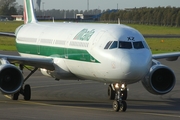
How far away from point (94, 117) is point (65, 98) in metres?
6.57

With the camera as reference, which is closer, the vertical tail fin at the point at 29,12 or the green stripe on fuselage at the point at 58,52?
the green stripe on fuselage at the point at 58,52

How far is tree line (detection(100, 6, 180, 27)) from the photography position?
158625mm

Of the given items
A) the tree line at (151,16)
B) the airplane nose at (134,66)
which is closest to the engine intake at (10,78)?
the airplane nose at (134,66)

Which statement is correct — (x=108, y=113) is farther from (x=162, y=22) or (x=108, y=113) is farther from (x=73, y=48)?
(x=162, y=22)

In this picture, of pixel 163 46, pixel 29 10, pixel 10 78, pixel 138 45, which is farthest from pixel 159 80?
pixel 163 46

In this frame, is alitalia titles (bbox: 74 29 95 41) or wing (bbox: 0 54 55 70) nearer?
alitalia titles (bbox: 74 29 95 41)

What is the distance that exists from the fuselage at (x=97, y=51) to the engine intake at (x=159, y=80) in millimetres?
2551

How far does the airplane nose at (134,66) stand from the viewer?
71.1 ft

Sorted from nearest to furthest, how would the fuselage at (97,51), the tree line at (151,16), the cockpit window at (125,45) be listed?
1. the fuselage at (97,51)
2. the cockpit window at (125,45)
3. the tree line at (151,16)

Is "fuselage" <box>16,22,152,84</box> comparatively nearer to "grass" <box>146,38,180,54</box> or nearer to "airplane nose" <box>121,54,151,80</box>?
"airplane nose" <box>121,54,151,80</box>

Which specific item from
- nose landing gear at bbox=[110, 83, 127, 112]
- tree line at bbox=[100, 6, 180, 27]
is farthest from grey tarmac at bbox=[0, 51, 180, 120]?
tree line at bbox=[100, 6, 180, 27]

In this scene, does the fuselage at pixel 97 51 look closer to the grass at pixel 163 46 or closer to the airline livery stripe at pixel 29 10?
the airline livery stripe at pixel 29 10

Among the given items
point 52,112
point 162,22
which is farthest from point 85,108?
point 162,22

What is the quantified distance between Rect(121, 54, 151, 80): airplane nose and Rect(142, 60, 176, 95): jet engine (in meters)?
3.53
